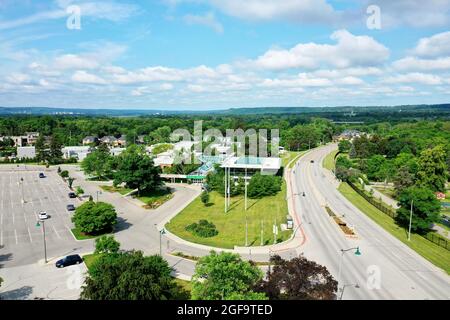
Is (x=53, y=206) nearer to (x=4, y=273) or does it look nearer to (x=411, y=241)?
(x=4, y=273)

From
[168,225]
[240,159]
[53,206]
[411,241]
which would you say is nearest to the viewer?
[411,241]

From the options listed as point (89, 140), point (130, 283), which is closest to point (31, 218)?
point (130, 283)

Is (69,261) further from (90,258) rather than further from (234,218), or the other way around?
(234,218)
